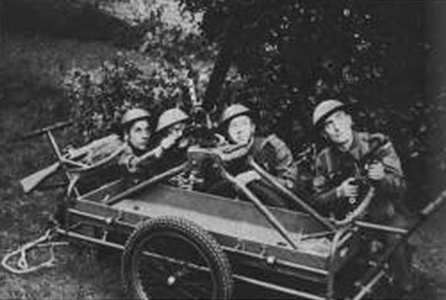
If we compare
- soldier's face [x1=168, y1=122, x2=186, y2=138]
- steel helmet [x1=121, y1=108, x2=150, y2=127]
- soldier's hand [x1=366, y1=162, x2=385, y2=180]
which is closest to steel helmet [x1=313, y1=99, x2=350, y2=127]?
soldier's hand [x1=366, y1=162, x2=385, y2=180]

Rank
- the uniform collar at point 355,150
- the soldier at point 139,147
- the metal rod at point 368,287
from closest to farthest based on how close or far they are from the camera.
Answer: the metal rod at point 368,287, the uniform collar at point 355,150, the soldier at point 139,147

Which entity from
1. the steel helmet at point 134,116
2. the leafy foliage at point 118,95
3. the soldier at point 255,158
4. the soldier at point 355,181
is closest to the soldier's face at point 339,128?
the soldier at point 355,181

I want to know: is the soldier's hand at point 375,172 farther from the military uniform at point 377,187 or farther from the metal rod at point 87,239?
the metal rod at point 87,239

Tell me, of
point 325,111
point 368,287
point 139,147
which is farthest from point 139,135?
point 368,287

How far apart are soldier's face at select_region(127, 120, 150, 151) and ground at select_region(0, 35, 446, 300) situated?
111cm

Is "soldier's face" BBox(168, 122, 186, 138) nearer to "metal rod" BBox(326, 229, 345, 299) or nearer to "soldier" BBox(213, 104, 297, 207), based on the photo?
"soldier" BBox(213, 104, 297, 207)

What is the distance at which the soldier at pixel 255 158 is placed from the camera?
6.68 metres

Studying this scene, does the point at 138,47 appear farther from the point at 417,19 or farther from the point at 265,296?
the point at 265,296

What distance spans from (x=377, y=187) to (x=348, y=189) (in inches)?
10.1

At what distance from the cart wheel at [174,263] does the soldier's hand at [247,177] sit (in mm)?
587

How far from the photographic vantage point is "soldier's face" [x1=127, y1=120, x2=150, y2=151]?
745 centimetres

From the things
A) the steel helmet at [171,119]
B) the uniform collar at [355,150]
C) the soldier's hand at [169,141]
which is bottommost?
the soldier's hand at [169,141]

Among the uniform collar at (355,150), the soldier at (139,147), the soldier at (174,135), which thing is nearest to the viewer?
the uniform collar at (355,150)

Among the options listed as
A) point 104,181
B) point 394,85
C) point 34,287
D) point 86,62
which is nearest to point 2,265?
point 34,287
